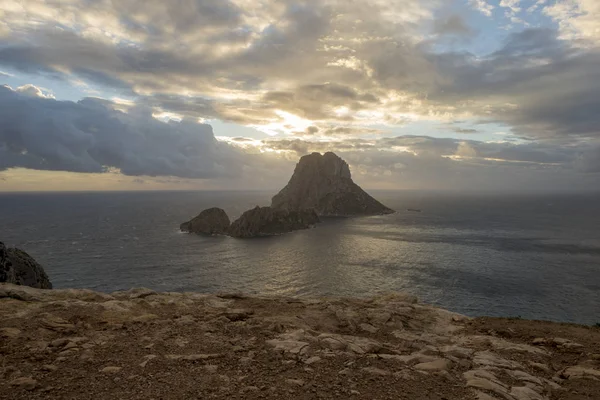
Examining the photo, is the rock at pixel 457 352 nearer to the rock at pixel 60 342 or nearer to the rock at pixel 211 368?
the rock at pixel 211 368

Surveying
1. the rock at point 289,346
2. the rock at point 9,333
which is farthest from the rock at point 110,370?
the rock at point 289,346

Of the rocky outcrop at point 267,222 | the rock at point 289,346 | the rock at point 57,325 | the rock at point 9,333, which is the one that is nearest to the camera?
the rock at point 289,346

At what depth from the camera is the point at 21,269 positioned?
35906 millimetres

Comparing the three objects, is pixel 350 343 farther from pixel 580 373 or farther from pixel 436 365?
pixel 580 373

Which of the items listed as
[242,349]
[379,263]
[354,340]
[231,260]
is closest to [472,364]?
[354,340]

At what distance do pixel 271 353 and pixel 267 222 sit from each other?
136405 mm

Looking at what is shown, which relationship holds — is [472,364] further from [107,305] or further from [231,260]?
[231,260]

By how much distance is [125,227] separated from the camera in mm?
150250

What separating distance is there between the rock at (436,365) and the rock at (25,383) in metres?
11.7

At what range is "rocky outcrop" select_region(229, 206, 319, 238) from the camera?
137000 millimetres

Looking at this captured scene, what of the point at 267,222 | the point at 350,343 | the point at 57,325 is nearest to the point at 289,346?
the point at 350,343

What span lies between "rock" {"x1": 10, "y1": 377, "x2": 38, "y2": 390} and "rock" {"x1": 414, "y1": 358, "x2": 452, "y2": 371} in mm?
11659

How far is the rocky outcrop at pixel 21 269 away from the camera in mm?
30531

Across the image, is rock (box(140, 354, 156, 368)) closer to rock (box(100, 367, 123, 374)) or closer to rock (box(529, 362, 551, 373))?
rock (box(100, 367, 123, 374))
